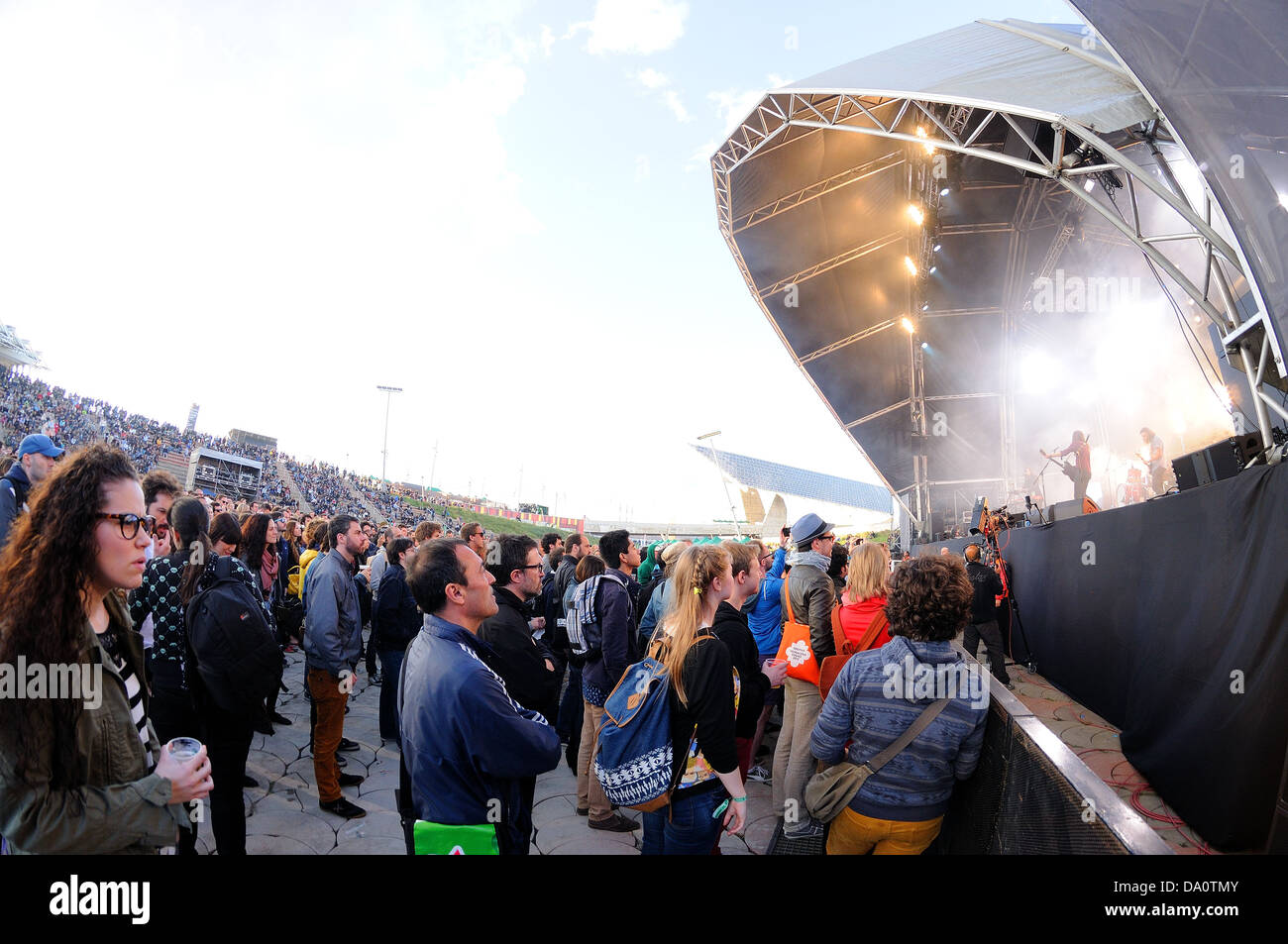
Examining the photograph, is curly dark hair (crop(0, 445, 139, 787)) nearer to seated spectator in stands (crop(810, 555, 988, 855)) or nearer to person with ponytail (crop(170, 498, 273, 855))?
person with ponytail (crop(170, 498, 273, 855))

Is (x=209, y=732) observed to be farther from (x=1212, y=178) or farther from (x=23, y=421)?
(x=23, y=421)

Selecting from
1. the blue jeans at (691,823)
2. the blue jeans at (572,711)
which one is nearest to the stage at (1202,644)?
the blue jeans at (691,823)

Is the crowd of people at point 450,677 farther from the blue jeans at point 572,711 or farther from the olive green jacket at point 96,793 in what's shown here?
the blue jeans at point 572,711

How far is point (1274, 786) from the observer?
3.39 m

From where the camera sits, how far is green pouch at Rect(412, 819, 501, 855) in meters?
1.83

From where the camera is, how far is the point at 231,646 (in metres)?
2.94

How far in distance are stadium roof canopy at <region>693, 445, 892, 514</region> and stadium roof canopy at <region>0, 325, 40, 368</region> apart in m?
58.1

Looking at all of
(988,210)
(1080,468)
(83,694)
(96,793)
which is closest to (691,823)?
(96,793)

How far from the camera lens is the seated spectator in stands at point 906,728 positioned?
226cm

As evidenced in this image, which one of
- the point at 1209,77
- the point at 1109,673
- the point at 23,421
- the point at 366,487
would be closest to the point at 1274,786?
the point at 1109,673

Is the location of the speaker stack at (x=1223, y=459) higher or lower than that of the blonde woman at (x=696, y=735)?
higher

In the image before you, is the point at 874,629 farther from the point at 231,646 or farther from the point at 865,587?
the point at 231,646

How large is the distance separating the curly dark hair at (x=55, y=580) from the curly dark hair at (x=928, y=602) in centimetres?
269

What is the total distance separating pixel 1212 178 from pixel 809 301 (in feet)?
45.0
